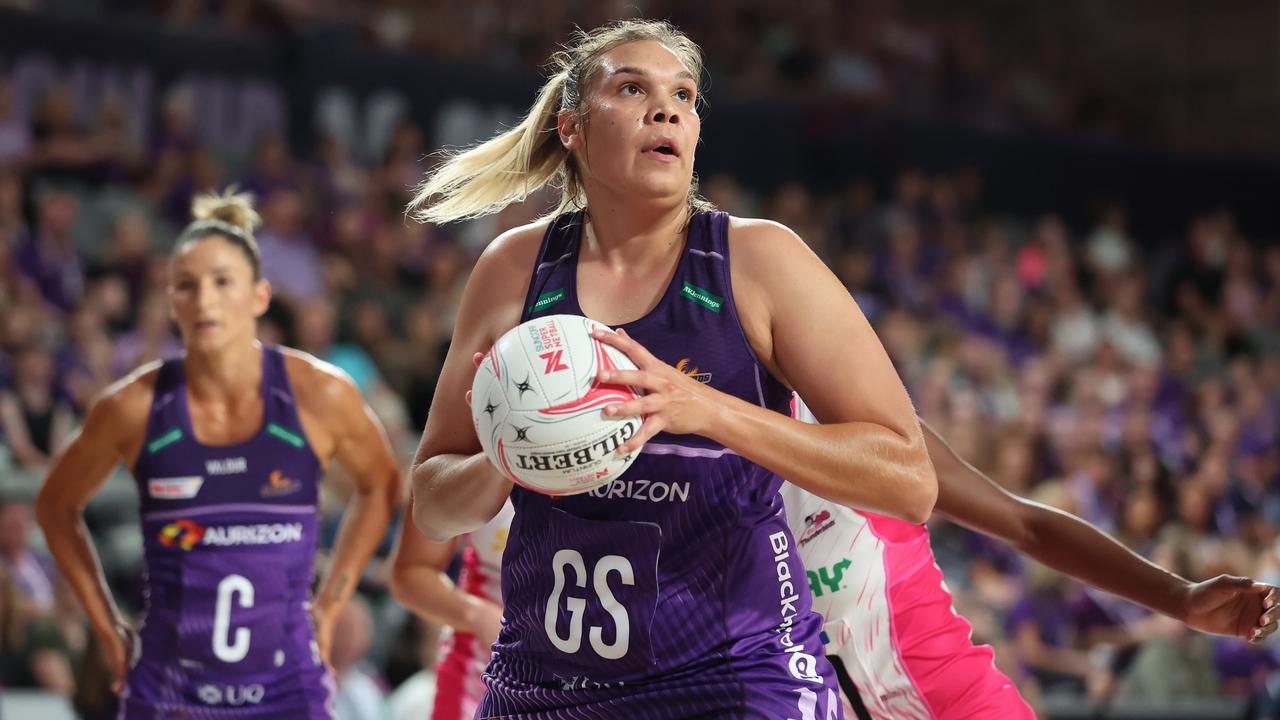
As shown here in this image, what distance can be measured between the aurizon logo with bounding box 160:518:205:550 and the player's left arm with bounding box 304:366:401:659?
1.63ft

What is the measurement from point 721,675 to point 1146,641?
21.0ft

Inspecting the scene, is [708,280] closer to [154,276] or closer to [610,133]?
[610,133]

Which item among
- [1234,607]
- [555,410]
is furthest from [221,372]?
[1234,607]

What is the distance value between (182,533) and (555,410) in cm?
232

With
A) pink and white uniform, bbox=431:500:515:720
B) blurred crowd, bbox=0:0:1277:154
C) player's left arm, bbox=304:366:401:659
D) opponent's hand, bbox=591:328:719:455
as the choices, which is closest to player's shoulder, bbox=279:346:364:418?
player's left arm, bbox=304:366:401:659

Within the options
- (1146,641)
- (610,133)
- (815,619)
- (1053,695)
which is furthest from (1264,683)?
(610,133)

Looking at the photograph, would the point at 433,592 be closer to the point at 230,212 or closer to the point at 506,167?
the point at 506,167

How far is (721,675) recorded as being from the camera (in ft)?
8.98

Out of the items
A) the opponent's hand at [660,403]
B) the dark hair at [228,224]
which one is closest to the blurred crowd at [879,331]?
the dark hair at [228,224]

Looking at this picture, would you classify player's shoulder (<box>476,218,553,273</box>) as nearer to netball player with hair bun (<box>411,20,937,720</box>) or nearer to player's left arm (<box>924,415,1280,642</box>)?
netball player with hair bun (<box>411,20,937,720</box>)

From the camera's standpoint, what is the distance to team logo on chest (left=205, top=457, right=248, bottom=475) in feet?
14.7

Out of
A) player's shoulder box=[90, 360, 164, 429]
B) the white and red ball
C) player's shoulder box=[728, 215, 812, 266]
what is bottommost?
player's shoulder box=[90, 360, 164, 429]

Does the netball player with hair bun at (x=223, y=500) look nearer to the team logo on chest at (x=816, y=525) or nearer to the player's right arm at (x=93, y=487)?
the player's right arm at (x=93, y=487)

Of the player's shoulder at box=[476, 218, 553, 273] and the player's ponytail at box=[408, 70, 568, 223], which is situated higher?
the player's ponytail at box=[408, 70, 568, 223]
